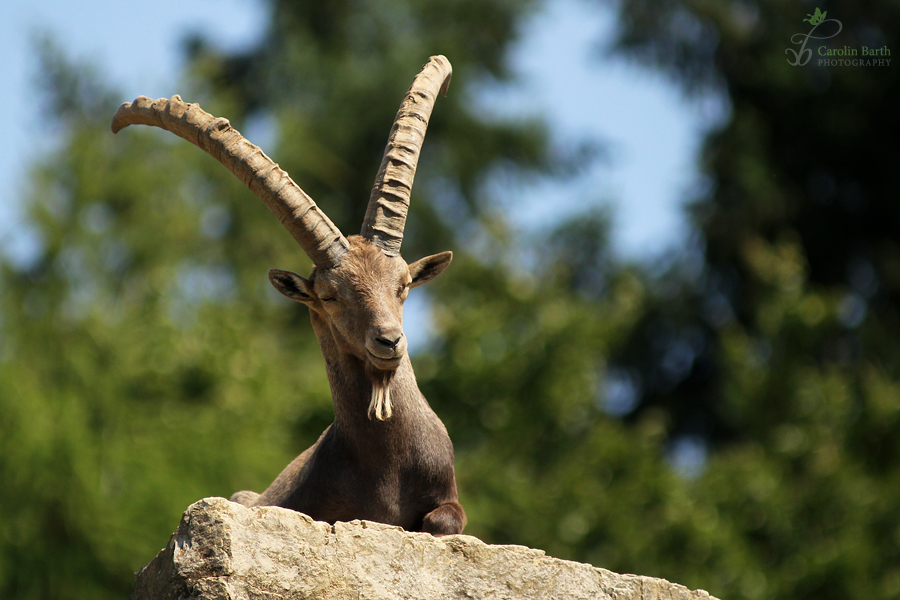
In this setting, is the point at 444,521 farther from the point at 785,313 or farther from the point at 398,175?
the point at 785,313

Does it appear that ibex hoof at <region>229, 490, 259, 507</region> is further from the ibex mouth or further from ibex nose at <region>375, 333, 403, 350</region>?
ibex nose at <region>375, 333, 403, 350</region>

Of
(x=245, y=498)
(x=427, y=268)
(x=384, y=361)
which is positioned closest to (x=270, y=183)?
(x=427, y=268)

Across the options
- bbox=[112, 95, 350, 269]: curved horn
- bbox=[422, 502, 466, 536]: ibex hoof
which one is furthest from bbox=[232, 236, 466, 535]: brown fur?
bbox=[112, 95, 350, 269]: curved horn

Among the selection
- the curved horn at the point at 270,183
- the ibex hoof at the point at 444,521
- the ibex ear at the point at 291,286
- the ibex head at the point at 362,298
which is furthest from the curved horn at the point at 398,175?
the ibex hoof at the point at 444,521

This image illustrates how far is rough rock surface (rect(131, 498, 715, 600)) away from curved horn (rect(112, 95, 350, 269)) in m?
1.52

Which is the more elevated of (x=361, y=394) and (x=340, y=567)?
(x=361, y=394)

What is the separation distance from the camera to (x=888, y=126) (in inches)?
966

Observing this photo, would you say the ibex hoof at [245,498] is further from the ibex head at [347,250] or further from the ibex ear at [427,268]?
the ibex ear at [427,268]

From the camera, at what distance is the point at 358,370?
5711 mm

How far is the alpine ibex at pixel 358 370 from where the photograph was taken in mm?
5574

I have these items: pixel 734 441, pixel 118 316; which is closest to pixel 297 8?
pixel 118 316

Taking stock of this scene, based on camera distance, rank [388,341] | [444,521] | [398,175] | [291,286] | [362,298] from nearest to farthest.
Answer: [388,341], [362,298], [444,521], [291,286], [398,175]

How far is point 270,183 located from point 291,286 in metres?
0.61

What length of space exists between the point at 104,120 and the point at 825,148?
739 inches
